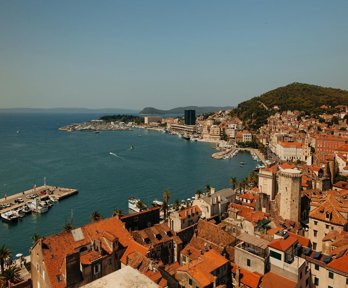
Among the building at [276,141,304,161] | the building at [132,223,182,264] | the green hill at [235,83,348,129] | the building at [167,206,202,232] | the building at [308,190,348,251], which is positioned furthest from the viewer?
the green hill at [235,83,348,129]

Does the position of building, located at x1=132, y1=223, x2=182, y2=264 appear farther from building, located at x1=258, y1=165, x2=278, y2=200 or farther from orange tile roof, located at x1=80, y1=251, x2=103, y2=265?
building, located at x1=258, y1=165, x2=278, y2=200

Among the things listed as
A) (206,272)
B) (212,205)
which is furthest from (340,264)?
(212,205)

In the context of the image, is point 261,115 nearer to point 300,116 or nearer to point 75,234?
point 300,116

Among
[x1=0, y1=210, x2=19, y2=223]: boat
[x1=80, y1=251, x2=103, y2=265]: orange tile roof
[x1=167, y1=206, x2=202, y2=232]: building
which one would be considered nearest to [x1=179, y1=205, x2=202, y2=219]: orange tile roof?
[x1=167, y1=206, x2=202, y2=232]: building

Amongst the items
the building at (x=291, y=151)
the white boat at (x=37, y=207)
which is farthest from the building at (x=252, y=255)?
the building at (x=291, y=151)

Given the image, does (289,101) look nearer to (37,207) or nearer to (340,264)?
(37,207)

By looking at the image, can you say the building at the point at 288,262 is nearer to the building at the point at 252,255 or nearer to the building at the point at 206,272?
the building at the point at 252,255

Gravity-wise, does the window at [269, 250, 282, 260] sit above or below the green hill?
below
